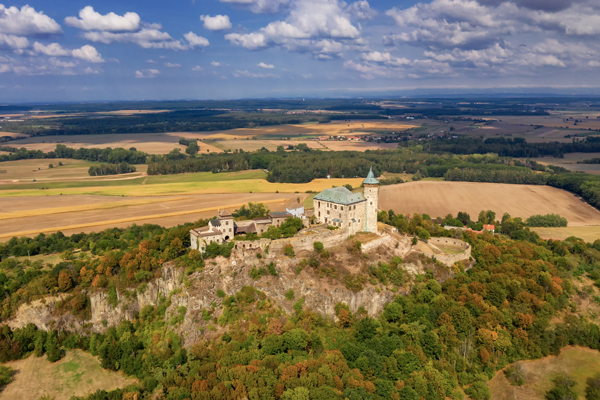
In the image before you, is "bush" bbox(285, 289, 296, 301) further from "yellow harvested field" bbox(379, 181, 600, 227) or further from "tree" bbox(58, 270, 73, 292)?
"yellow harvested field" bbox(379, 181, 600, 227)

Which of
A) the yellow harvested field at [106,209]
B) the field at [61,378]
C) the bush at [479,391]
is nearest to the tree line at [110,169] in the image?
the yellow harvested field at [106,209]

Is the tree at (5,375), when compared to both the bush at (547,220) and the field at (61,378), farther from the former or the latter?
the bush at (547,220)

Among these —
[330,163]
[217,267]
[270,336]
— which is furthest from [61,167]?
[270,336]

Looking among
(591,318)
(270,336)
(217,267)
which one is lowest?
(591,318)

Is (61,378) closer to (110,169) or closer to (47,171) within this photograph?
(110,169)

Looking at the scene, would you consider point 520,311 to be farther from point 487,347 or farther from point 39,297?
point 39,297
